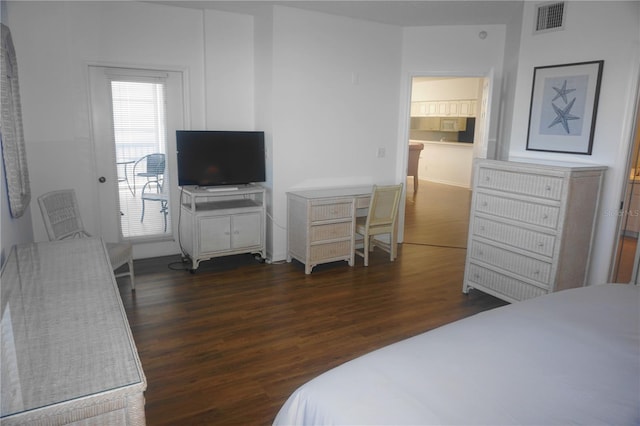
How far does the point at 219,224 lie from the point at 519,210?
2.80 meters

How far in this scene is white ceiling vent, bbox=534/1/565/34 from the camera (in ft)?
11.3

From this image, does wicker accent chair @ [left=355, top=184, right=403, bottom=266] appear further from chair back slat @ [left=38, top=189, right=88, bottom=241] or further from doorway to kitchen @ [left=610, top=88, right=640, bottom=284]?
chair back slat @ [left=38, top=189, right=88, bottom=241]

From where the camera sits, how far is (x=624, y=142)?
3.15 m

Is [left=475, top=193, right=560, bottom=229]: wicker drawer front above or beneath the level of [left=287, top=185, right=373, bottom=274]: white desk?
above

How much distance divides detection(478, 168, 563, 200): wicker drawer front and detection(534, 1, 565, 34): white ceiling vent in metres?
1.23

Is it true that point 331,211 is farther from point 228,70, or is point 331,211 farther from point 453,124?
point 453,124

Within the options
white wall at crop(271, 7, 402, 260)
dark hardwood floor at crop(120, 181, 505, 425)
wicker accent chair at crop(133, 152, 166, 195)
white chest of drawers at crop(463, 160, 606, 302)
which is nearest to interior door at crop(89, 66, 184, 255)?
wicker accent chair at crop(133, 152, 166, 195)

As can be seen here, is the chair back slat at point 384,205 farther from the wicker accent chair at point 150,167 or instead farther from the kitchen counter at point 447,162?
the kitchen counter at point 447,162

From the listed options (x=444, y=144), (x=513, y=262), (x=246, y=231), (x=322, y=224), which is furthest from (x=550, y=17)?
(x=444, y=144)

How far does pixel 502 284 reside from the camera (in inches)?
144

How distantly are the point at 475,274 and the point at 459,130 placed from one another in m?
7.45

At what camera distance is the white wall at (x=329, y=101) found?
457cm

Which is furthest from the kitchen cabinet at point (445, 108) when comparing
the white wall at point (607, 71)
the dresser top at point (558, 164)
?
the white wall at point (607, 71)

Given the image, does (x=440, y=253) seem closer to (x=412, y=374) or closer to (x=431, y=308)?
(x=431, y=308)
